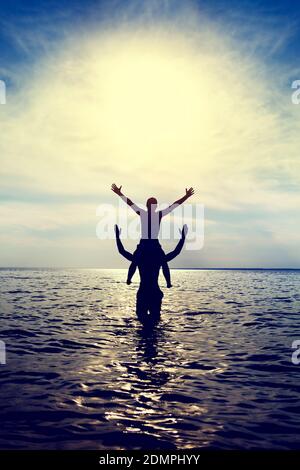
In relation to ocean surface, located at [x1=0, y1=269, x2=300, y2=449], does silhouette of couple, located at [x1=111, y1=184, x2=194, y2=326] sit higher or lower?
higher

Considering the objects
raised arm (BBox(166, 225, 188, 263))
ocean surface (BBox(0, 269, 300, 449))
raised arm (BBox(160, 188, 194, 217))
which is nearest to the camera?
ocean surface (BBox(0, 269, 300, 449))

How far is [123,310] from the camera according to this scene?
763 inches

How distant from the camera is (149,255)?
1447cm

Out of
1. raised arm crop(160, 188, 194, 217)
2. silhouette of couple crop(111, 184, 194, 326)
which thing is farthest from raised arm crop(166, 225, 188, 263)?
raised arm crop(160, 188, 194, 217)

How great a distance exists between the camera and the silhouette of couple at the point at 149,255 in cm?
1403

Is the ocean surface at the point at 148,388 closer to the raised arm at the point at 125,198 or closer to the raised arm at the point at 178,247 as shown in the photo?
the raised arm at the point at 178,247

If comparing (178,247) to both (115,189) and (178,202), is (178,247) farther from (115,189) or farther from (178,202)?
(115,189)

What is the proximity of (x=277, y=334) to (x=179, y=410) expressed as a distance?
313 inches

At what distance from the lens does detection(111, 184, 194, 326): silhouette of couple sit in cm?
1403

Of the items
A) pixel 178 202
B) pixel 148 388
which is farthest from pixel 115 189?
pixel 148 388

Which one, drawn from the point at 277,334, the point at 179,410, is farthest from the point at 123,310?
the point at 179,410

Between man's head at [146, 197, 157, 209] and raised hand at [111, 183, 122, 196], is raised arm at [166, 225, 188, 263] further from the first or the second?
raised hand at [111, 183, 122, 196]

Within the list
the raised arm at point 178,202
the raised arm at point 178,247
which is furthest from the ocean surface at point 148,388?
the raised arm at point 178,202
